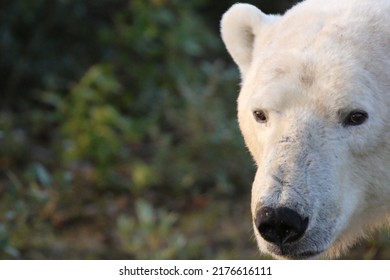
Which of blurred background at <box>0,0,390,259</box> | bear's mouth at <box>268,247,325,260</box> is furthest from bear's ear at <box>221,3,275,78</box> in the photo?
blurred background at <box>0,0,390,259</box>

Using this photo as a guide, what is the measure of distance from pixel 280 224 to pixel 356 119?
1.52 ft

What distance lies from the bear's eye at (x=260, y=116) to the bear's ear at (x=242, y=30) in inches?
21.3

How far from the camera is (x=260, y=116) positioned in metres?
3.30

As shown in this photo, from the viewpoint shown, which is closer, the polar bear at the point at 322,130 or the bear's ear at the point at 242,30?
the polar bear at the point at 322,130

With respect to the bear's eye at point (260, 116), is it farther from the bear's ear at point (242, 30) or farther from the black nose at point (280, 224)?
the bear's ear at point (242, 30)

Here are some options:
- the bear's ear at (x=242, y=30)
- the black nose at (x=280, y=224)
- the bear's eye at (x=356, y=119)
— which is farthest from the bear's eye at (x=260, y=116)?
the bear's ear at (x=242, y=30)

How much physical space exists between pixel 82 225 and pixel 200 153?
3.22 ft

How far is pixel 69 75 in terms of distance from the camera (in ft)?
22.8

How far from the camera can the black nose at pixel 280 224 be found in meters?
2.94

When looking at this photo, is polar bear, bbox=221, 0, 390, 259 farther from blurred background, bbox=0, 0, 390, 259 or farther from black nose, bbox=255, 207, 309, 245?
blurred background, bbox=0, 0, 390, 259

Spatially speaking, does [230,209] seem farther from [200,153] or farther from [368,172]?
[368,172]

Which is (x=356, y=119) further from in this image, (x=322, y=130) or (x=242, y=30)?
(x=242, y=30)

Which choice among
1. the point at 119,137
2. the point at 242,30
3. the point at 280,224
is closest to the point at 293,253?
the point at 280,224

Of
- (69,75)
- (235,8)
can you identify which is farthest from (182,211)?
(235,8)
